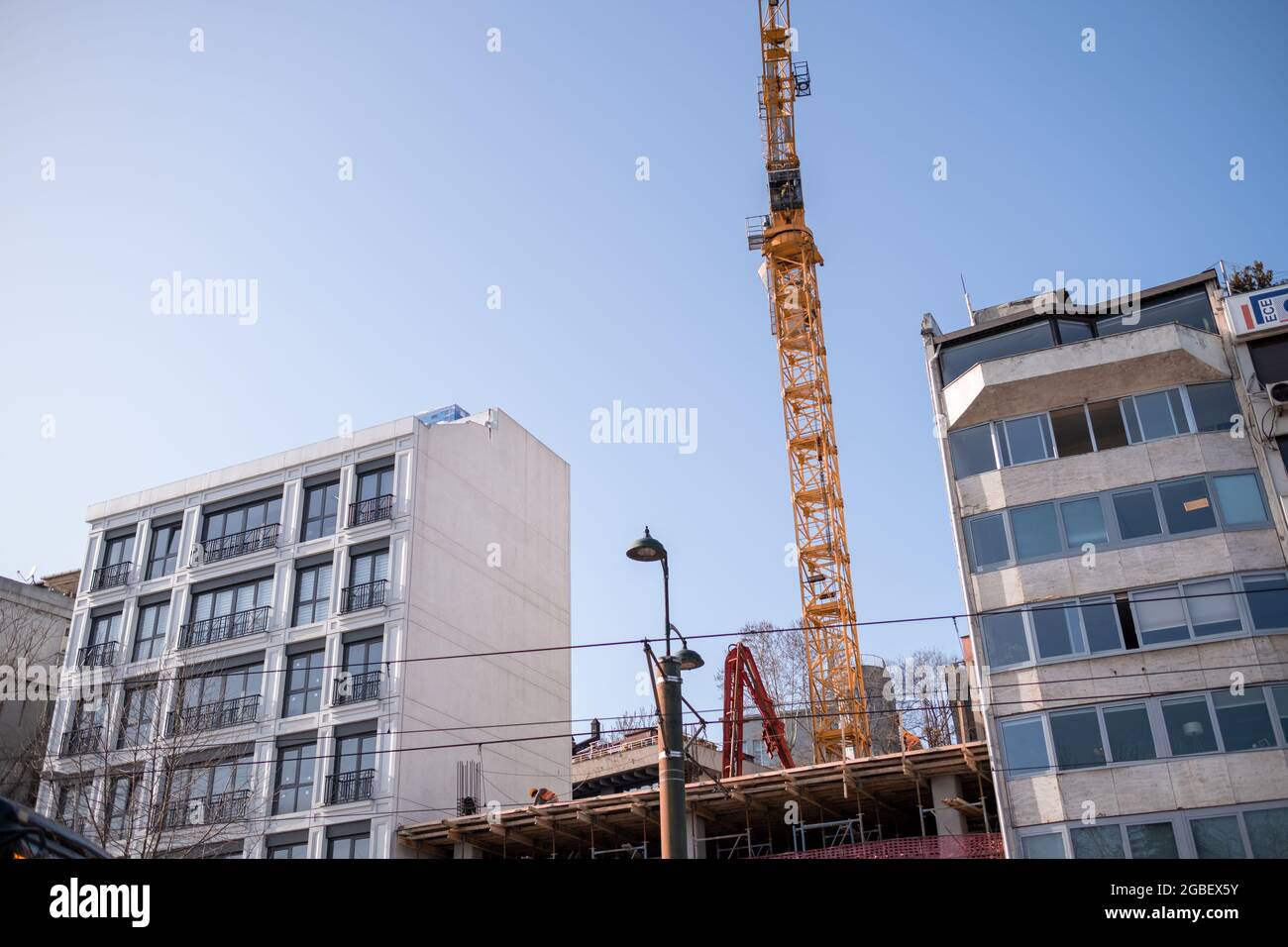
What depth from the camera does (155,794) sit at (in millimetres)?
38625

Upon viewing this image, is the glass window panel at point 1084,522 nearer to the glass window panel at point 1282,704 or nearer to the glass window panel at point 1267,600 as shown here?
the glass window panel at point 1267,600

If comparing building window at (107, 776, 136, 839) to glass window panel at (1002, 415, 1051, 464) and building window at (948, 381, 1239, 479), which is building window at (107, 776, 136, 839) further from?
glass window panel at (1002, 415, 1051, 464)

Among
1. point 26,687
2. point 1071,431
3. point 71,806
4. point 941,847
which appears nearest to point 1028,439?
point 1071,431

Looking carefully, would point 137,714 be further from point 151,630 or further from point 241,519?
point 241,519

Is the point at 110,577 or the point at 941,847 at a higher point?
the point at 110,577

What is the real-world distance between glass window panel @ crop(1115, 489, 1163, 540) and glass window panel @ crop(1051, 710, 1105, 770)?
4.64 m

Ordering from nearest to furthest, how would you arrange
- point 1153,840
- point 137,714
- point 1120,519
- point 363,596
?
point 1153,840, point 1120,519, point 137,714, point 363,596

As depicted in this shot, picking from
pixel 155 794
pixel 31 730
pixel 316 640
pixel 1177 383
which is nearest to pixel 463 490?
pixel 316 640

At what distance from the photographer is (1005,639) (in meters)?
28.4

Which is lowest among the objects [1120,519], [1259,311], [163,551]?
→ [1120,519]

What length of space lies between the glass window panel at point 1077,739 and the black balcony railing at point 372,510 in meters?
26.2

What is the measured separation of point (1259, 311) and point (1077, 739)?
11.9m

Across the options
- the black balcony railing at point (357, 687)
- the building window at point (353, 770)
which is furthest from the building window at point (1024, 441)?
the building window at point (353, 770)
